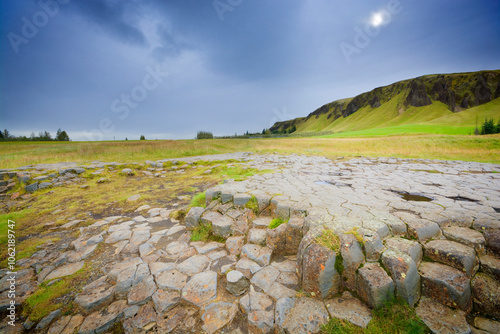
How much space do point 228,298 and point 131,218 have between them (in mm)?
3765

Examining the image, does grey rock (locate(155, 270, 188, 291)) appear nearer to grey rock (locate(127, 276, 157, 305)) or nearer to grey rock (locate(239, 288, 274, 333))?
grey rock (locate(127, 276, 157, 305))

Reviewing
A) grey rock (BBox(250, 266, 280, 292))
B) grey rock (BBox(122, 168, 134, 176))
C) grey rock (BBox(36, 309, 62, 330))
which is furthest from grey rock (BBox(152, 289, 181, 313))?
grey rock (BBox(122, 168, 134, 176))

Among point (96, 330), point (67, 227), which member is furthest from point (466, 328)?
point (67, 227)

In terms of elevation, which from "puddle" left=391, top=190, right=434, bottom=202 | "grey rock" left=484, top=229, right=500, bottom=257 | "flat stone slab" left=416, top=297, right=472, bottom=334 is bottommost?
"flat stone slab" left=416, top=297, right=472, bottom=334

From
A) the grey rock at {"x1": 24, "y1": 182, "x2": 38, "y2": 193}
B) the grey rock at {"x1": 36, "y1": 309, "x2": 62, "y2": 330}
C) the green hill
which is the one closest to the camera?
the grey rock at {"x1": 36, "y1": 309, "x2": 62, "y2": 330}

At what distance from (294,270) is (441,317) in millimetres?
1550

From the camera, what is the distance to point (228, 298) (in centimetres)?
242

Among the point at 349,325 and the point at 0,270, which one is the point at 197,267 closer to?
the point at 349,325

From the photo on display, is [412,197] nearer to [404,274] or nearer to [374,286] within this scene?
[404,274]

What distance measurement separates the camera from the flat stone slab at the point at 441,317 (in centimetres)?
165

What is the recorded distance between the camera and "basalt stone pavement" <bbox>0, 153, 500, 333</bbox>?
6.33 feet

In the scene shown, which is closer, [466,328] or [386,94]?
[466,328]

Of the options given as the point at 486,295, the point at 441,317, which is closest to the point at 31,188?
the point at 441,317

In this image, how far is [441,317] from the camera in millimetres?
1768
